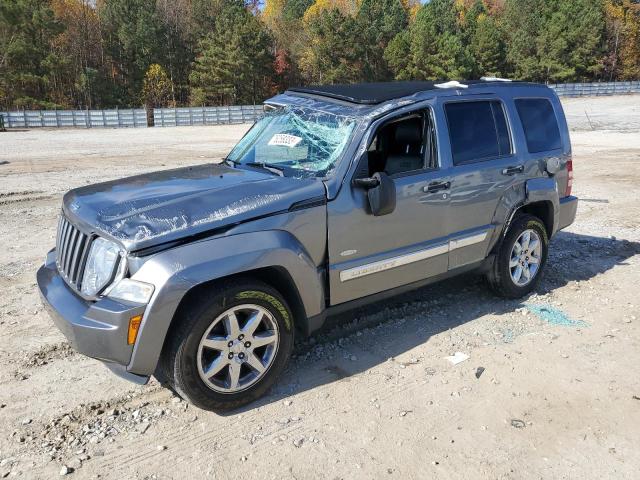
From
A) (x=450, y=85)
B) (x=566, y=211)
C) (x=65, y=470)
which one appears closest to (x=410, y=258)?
(x=450, y=85)

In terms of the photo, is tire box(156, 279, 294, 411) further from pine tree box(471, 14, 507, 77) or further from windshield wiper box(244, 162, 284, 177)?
pine tree box(471, 14, 507, 77)

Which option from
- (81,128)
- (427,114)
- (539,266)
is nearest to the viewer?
(427,114)

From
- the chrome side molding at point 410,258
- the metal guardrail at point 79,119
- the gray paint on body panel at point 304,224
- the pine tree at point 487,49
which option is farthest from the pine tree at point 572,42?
the chrome side molding at point 410,258

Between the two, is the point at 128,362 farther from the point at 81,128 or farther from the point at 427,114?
the point at 81,128

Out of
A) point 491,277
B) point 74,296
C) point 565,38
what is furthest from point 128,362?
point 565,38

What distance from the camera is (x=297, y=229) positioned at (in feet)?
11.9

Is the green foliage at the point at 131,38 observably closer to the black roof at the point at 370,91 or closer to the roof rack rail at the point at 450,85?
the black roof at the point at 370,91

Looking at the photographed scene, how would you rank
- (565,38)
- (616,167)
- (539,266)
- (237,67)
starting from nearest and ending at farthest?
(539,266), (616,167), (237,67), (565,38)

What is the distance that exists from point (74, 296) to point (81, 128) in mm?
40573

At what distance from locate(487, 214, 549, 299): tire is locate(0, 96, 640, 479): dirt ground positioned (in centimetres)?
17

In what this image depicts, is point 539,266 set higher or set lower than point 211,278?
lower

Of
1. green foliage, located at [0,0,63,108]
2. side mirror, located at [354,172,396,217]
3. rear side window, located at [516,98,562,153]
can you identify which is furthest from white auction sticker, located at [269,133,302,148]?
green foliage, located at [0,0,63,108]

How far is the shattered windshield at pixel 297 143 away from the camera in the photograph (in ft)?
13.2

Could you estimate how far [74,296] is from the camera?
3.47 meters
